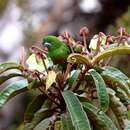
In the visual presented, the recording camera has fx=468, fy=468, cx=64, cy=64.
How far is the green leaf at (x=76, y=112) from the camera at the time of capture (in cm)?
96

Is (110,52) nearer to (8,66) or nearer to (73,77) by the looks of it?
(73,77)

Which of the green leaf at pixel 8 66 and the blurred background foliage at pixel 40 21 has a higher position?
the green leaf at pixel 8 66

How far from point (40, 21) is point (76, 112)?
4.04 metres

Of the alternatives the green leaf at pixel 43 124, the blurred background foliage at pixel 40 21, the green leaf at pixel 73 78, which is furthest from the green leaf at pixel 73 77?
the blurred background foliage at pixel 40 21

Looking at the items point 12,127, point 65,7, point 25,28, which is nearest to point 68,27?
point 65,7

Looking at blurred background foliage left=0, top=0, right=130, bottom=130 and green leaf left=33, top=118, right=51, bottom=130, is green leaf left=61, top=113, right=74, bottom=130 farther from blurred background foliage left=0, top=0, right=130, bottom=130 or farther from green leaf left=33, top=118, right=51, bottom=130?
blurred background foliage left=0, top=0, right=130, bottom=130

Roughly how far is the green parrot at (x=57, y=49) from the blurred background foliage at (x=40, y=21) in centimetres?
325

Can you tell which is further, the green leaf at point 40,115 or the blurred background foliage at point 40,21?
the blurred background foliage at point 40,21

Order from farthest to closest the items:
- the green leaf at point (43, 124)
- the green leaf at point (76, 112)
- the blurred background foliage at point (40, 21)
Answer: the blurred background foliage at point (40, 21), the green leaf at point (43, 124), the green leaf at point (76, 112)

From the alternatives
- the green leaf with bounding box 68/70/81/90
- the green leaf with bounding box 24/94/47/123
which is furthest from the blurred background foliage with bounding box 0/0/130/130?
the green leaf with bounding box 68/70/81/90

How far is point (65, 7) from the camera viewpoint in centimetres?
485

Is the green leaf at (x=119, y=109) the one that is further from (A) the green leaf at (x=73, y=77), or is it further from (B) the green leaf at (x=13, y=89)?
(B) the green leaf at (x=13, y=89)

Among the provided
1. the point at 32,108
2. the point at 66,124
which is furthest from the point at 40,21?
the point at 66,124

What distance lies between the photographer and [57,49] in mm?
1049
